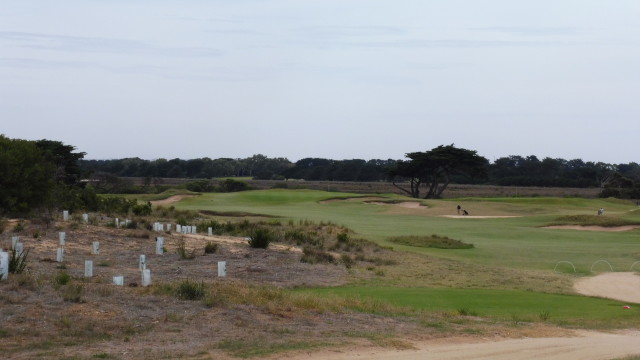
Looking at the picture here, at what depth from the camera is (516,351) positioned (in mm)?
12836

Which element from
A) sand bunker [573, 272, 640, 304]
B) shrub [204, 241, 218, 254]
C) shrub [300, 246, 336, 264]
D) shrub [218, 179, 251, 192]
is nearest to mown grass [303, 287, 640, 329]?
sand bunker [573, 272, 640, 304]

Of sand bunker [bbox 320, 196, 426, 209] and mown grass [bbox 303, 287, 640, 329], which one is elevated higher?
sand bunker [bbox 320, 196, 426, 209]

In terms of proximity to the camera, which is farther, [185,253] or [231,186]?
[231,186]

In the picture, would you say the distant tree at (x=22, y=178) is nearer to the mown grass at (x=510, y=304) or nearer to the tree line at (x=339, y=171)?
the mown grass at (x=510, y=304)

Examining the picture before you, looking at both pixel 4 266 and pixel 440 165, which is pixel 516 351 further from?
pixel 440 165

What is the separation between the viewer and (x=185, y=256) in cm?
2350

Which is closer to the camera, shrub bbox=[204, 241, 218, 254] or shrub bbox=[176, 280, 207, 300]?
shrub bbox=[176, 280, 207, 300]

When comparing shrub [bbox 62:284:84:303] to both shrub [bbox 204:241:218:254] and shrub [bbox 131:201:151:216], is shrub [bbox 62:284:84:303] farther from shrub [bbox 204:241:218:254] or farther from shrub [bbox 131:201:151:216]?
shrub [bbox 131:201:151:216]

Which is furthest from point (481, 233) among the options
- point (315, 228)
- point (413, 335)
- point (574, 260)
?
point (413, 335)

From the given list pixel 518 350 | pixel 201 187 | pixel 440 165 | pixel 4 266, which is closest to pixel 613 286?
pixel 518 350

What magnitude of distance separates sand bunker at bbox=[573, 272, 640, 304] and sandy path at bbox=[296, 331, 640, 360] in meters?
7.90

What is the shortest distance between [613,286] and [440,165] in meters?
60.4

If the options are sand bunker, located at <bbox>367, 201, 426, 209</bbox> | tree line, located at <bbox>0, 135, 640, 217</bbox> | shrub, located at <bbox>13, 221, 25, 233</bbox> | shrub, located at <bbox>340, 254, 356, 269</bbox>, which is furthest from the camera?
sand bunker, located at <bbox>367, 201, 426, 209</bbox>

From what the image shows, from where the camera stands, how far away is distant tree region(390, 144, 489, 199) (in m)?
82.6
